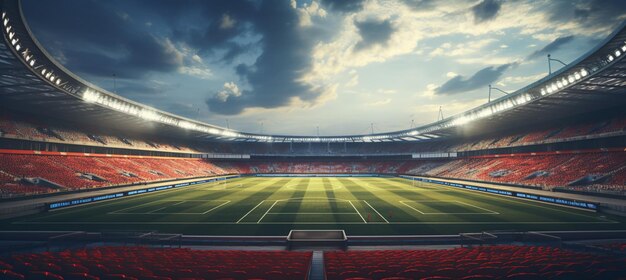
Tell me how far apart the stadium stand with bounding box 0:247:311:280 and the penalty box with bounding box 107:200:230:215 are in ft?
46.7

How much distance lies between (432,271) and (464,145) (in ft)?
210

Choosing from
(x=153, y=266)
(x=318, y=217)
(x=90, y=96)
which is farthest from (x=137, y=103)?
(x=153, y=266)

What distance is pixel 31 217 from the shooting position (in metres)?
21.3

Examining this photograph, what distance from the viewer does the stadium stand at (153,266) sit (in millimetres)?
7395

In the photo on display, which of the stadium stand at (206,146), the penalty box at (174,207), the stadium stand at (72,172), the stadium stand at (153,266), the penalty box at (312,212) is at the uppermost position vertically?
the stadium stand at (206,146)

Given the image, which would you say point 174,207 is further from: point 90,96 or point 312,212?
point 90,96

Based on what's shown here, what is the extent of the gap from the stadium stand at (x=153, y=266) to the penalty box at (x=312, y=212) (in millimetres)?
10874

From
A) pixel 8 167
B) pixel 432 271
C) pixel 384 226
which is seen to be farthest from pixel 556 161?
pixel 8 167

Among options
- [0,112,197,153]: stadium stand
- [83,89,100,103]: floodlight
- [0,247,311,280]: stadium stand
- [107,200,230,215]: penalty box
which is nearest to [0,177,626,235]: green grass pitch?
[107,200,230,215]: penalty box

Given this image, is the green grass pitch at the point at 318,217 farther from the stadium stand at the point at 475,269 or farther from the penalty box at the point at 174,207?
the stadium stand at the point at 475,269

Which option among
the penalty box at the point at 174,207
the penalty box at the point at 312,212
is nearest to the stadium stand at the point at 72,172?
the penalty box at the point at 174,207

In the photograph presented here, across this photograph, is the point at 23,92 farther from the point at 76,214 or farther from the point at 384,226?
the point at 384,226

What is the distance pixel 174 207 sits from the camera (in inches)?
1029

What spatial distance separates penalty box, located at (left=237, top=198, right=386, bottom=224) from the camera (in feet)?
69.3
